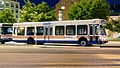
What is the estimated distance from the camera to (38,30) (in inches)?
1853

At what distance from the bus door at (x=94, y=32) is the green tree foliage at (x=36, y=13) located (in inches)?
937

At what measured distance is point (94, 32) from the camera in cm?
4147

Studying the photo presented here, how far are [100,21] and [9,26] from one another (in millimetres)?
15414

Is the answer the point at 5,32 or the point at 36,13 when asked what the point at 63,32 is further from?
the point at 36,13

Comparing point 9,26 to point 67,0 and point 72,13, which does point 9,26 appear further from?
point 67,0

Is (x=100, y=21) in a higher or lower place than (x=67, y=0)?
lower

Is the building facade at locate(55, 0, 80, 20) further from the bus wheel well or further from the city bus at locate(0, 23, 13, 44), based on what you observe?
the bus wheel well

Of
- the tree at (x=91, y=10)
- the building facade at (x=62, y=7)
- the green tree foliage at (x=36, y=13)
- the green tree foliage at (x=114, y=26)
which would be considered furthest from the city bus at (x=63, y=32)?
the building facade at (x=62, y=7)

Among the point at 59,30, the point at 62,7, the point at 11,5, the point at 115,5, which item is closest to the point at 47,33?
the point at 59,30

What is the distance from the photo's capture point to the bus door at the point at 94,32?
4138 cm

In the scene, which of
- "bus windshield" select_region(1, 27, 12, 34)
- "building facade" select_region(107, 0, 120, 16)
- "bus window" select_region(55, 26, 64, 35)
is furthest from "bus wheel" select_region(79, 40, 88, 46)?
"building facade" select_region(107, 0, 120, 16)

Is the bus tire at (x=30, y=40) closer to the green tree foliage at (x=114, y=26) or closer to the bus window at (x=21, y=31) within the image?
the bus window at (x=21, y=31)

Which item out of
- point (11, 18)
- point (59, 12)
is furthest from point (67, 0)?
point (11, 18)

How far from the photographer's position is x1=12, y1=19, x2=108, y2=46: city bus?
41.4m
